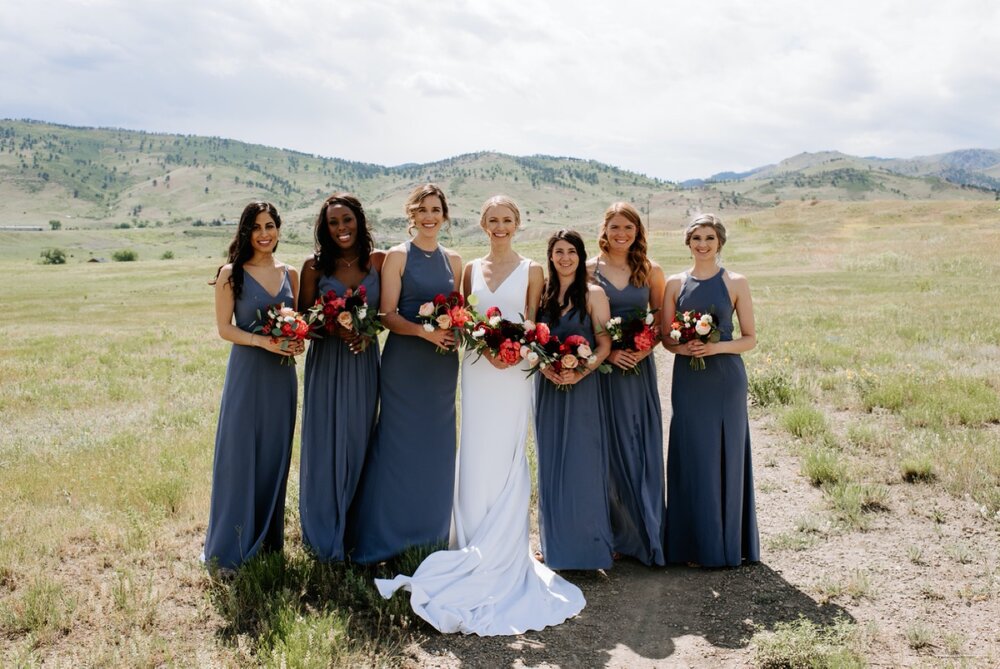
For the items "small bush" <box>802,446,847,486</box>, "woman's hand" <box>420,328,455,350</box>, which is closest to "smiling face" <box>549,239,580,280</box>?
"woman's hand" <box>420,328,455,350</box>

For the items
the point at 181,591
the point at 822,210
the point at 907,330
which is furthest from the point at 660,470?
the point at 822,210

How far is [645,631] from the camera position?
5602mm

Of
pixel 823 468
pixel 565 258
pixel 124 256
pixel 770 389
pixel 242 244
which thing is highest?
pixel 124 256

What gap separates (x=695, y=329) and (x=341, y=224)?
10.5 ft

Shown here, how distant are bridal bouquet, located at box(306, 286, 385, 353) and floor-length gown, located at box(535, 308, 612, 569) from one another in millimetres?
1534

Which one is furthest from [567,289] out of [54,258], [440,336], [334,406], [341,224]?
[54,258]

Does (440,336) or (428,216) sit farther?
(428,216)

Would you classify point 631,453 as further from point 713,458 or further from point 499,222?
point 499,222

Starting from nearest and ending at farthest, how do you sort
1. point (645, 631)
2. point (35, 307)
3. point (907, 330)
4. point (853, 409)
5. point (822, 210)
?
point (645, 631) → point (853, 409) → point (907, 330) → point (35, 307) → point (822, 210)

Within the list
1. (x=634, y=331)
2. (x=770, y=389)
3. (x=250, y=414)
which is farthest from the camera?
(x=770, y=389)

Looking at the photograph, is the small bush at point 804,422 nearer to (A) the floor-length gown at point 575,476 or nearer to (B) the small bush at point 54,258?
(A) the floor-length gown at point 575,476

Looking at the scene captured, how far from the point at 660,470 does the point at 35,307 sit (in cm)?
3450

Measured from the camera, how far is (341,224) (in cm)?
646

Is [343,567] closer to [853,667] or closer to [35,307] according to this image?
[853,667]
